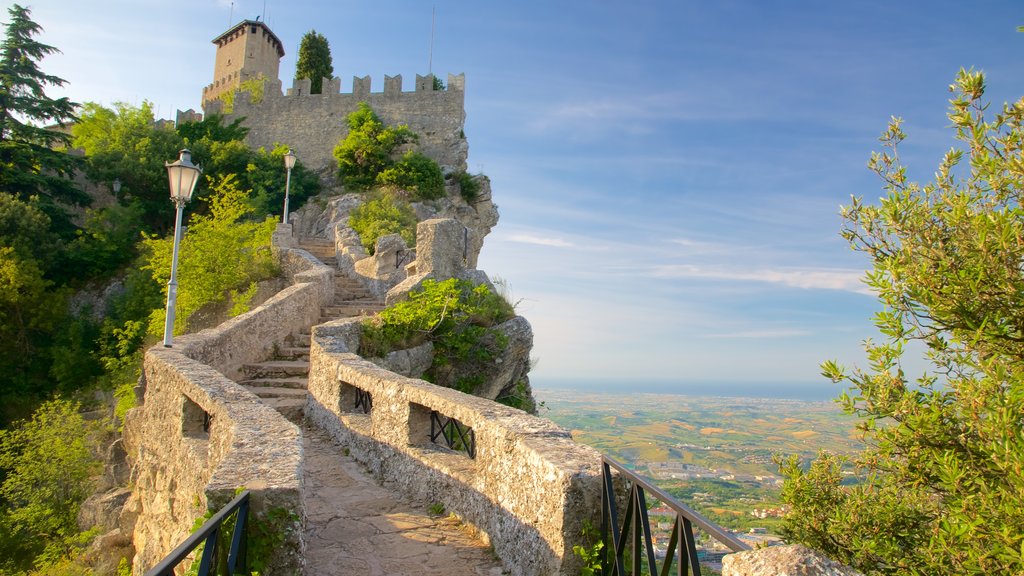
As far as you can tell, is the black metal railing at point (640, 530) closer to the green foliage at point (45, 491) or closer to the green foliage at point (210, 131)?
the green foliage at point (45, 491)

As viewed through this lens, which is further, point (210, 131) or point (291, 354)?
point (210, 131)

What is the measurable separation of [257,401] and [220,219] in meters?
13.2

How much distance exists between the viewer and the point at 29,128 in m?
Answer: 26.7

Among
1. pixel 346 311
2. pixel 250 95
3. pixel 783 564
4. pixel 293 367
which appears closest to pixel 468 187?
pixel 250 95

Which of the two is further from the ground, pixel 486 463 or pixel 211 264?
pixel 211 264

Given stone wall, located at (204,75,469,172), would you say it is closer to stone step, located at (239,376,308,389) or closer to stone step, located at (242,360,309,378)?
stone step, located at (242,360,309,378)

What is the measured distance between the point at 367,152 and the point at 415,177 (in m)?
3.48

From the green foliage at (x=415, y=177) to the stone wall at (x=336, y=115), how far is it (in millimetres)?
2542

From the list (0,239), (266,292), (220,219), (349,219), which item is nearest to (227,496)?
(266,292)

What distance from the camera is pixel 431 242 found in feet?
44.2

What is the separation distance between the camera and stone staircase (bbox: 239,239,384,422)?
894cm

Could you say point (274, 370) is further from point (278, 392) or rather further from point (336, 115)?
point (336, 115)

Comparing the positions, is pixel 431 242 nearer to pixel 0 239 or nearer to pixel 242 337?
pixel 242 337

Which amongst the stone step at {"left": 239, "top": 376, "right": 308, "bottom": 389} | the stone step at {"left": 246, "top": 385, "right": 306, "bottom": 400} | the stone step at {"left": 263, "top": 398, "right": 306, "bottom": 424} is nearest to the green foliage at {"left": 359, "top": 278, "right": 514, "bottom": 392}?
the stone step at {"left": 239, "top": 376, "right": 308, "bottom": 389}
